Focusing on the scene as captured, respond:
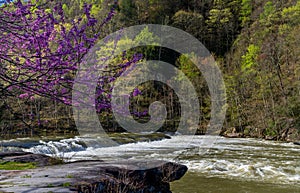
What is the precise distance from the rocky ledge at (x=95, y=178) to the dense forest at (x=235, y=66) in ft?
23.7

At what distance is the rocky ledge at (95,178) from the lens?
16.5ft

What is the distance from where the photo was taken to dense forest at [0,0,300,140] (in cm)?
2820

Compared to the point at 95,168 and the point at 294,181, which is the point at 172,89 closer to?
the point at 294,181

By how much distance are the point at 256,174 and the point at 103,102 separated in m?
8.91

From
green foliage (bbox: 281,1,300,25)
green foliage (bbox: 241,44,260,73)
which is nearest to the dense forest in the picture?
green foliage (bbox: 241,44,260,73)

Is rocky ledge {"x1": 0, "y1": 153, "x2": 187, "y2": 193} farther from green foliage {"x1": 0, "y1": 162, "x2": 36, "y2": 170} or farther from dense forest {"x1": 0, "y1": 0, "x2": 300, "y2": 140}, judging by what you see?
dense forest {"x1": 0, "y1": 0, "x2": 300, "y2": 140}

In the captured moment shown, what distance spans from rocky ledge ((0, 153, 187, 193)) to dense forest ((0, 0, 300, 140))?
724 cm

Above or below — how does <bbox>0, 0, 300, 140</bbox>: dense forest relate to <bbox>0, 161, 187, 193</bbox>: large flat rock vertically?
above

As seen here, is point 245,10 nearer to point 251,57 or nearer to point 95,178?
point 251,57

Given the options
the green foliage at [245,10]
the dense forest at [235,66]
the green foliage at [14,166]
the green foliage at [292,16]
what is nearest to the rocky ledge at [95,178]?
the green foliage at [14,166]

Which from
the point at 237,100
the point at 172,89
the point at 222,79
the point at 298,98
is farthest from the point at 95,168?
the point at 172,89

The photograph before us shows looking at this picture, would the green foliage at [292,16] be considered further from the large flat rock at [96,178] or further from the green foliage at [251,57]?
the large flat rock at [96,178]

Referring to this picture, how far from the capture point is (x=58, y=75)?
3.23 metres

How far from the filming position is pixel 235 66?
143 feet
